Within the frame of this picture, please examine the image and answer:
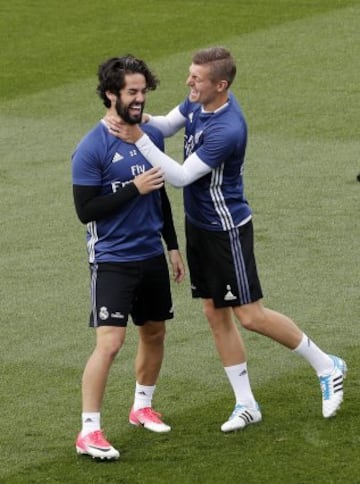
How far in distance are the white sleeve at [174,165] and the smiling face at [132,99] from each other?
144mm

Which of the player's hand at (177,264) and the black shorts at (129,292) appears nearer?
the black shorts at (129,292)

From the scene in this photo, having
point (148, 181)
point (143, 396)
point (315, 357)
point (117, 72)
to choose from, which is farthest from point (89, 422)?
point (117, 72)

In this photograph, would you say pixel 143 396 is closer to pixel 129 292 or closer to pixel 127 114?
pixel 129 292

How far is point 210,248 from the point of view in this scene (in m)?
8.35

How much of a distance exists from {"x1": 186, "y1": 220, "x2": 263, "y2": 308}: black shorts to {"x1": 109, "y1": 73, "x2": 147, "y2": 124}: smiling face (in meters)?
0.86

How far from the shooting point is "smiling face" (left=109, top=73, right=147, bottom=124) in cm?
784

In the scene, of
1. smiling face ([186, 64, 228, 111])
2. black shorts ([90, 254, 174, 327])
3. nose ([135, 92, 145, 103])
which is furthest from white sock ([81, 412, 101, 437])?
smiling face ([186, 64, 228, 111])

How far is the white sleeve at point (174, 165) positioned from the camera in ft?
26.0

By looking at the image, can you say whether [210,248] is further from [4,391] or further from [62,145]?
[62,145]

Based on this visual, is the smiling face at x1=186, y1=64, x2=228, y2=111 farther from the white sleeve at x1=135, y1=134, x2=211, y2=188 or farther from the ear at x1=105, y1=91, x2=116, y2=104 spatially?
the ear at x1=105, y1=91, x2=116, y2=104

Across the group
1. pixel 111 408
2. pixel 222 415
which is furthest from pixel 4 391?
pixel 222 415

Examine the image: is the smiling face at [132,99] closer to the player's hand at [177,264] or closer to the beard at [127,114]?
the beard at [127,114]

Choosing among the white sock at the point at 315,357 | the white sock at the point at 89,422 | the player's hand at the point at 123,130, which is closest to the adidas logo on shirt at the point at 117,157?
the player's hand at the point at 123,130

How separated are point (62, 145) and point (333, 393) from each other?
706cm
